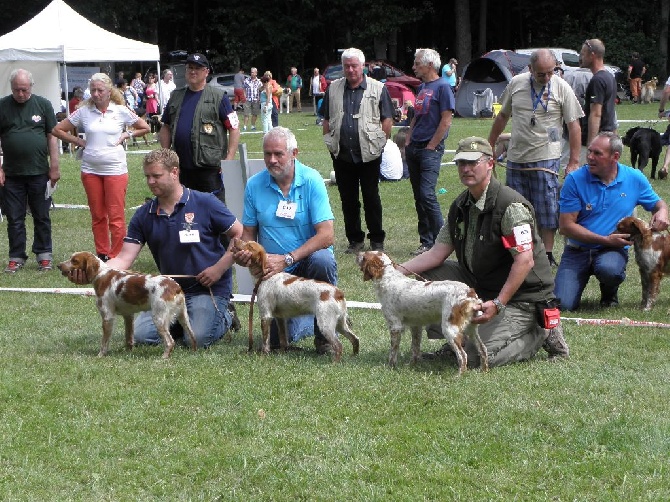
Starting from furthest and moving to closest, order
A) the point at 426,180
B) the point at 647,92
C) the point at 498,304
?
the point at 647,92, the point at 426,180, the point at 498,304

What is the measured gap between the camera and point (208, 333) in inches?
250

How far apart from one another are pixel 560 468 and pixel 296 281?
2.16 metres

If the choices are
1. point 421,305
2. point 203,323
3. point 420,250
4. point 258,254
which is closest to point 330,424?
point 421,305

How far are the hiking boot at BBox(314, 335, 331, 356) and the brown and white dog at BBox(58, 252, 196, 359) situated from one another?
77cm

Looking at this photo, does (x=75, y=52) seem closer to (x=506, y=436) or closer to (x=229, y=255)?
(x=229, y=255)

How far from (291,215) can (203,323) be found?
2.92ft

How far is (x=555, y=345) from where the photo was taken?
5.82m

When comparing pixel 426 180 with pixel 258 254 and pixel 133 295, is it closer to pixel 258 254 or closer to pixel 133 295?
pixel 258 254

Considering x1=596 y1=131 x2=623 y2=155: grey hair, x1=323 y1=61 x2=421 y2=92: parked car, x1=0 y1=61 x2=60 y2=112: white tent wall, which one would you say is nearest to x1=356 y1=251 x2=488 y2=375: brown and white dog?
x1=596 y1=131 x2=623 y2=155: grey hair

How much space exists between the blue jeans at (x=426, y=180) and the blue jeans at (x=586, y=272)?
7.26 feet

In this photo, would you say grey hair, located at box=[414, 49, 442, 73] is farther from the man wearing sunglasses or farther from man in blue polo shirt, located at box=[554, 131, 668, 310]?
man in blue polo shirt, located at box=[554, 131, 668, 310]

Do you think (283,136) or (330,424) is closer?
(330,424)

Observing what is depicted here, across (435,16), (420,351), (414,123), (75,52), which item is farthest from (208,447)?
(435,16)

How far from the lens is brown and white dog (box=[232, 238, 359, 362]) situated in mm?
5660
